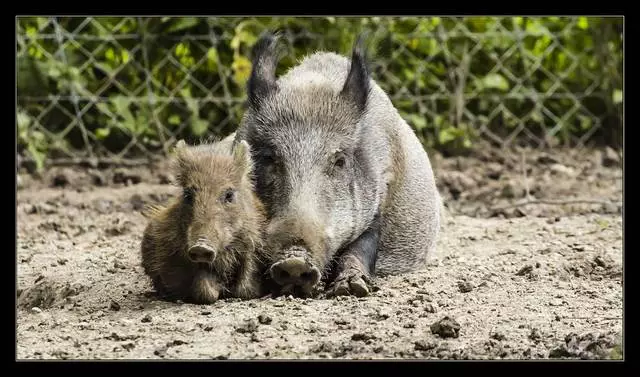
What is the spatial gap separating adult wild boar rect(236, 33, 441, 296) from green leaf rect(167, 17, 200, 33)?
3.52 meters

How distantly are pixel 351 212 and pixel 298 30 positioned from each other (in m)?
5.08

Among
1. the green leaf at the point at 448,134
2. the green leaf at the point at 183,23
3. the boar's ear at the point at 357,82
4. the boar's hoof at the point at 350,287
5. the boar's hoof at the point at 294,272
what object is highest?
the green leaf at the point at 183,23

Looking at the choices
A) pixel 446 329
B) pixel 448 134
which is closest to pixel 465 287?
pixel 446 329

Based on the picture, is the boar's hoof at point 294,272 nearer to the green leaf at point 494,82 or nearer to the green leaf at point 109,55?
the green leaf at point 109,55

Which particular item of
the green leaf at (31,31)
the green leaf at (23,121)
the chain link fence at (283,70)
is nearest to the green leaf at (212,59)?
the chain link fence at (283,70)

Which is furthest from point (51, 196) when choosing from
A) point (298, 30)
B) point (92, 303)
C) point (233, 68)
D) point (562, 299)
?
point (562, 299)

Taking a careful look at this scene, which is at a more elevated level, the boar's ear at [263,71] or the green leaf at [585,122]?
the boar's ear at [263,71]

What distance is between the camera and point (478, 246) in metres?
8.12

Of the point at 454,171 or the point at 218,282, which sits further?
the point at 454,171

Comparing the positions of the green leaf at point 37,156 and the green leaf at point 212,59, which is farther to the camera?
the green leaf at point 212,59

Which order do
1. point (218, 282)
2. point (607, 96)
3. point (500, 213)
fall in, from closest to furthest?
point (218, 282)
point (500, 213)
point (607, 96)

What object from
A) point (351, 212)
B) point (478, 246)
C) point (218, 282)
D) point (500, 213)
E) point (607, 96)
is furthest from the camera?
point (607, 96)

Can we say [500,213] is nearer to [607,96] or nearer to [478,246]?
[478,246]

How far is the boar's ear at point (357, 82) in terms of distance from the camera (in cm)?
672
